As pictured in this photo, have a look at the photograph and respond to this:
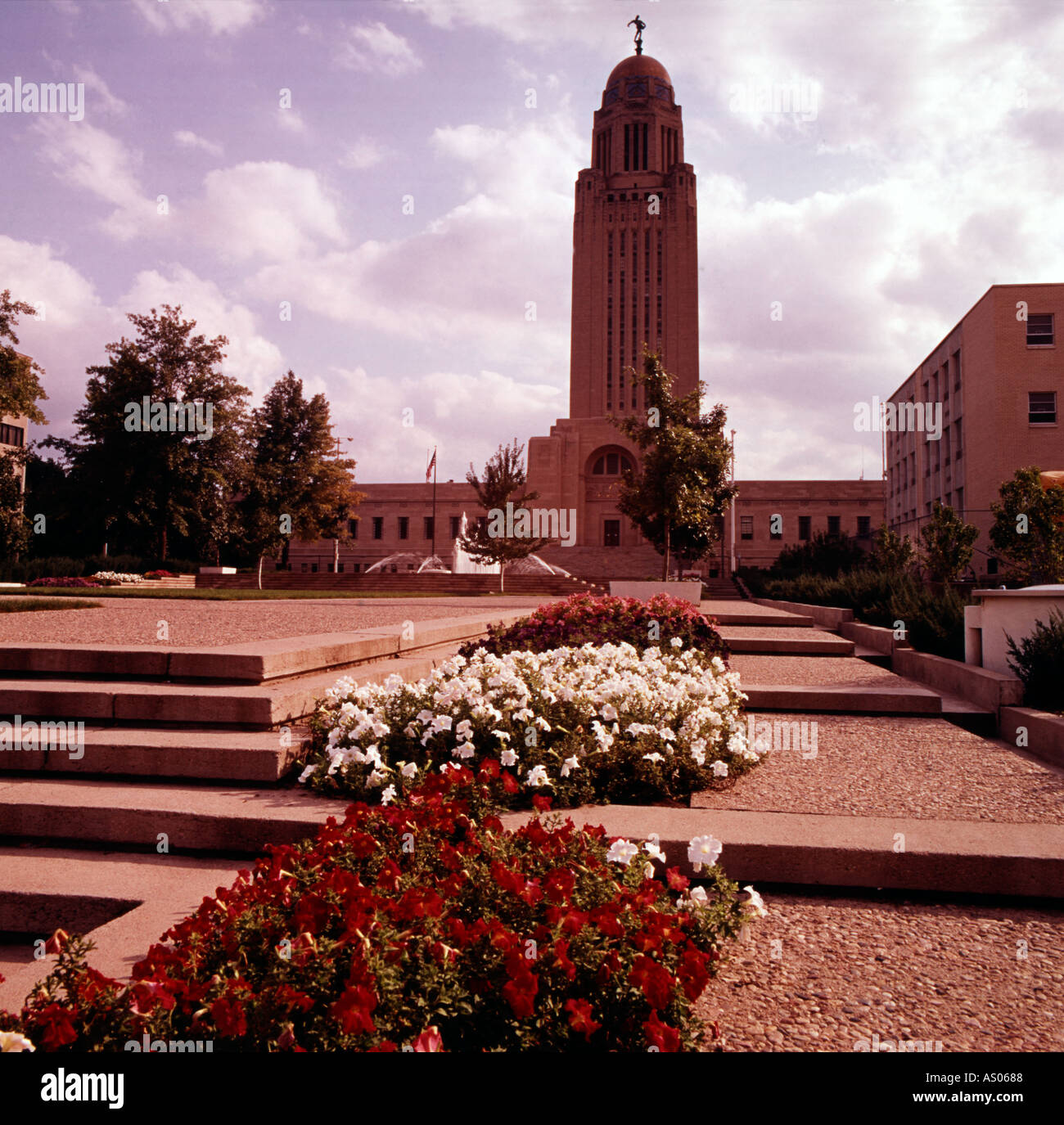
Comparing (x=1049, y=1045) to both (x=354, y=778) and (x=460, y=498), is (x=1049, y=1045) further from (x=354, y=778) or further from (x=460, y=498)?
(x=460, y=498)

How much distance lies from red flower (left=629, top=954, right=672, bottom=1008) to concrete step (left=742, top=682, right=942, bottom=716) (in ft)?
18.5

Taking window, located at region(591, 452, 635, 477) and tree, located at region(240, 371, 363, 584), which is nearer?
tree, located at region(240, 371, 363, 584)

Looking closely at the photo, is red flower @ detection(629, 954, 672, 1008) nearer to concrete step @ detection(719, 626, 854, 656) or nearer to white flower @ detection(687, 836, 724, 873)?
white flower @ detection(687, 836, 724, 873)

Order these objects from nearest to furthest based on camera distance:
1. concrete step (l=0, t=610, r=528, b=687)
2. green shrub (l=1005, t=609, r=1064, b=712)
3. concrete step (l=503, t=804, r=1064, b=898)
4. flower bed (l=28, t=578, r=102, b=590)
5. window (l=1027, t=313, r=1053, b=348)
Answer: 1. concrete step (l=503, t=804, r=1064, b=898)
2. concrete step (l=0, t=610, r=528, b=687)
3. green shrub (l=1005, t=609, r=1064, b=712)
4. flower bed (l=28, t=578, r=102, b=590)
5. window (l=1027, t=313, r=1053, b=348)

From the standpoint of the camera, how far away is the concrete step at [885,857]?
321 cm

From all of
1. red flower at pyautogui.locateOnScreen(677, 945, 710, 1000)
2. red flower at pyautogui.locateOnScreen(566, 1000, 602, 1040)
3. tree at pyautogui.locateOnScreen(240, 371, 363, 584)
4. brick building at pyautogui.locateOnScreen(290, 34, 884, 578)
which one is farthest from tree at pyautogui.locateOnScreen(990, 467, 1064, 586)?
brick building at pyautogui.locateOnScreen(290, 34, 884, 578)

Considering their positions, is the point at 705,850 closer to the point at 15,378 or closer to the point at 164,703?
the point at 164,703

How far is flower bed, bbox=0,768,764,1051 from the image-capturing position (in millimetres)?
1857

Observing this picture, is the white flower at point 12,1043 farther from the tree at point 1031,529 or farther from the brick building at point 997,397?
the brick building at point 997,397

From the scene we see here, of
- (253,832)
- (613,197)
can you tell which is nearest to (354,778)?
(253,832)

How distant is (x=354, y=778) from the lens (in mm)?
3869

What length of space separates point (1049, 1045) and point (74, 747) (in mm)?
4578

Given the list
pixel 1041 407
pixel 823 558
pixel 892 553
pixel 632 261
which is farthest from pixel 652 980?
pixel 632 261

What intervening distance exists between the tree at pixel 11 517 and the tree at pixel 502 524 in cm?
1880
